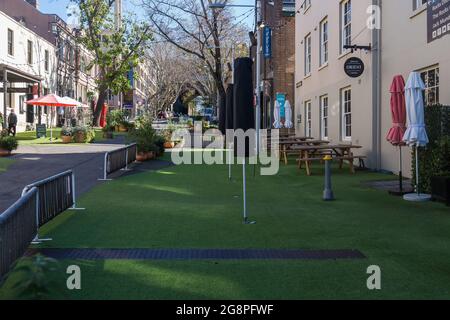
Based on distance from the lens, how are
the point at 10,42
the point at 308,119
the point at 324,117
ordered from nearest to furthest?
the point at 324,117
the point at 308,119
the point at 10,42

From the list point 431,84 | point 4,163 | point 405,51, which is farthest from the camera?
point 4,163

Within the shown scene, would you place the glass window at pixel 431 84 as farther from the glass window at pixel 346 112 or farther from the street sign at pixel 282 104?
the street sign at pixel 282 104

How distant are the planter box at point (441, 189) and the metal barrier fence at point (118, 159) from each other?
793 cm

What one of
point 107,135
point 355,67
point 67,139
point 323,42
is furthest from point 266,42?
point 355,67

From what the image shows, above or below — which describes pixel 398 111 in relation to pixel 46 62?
below

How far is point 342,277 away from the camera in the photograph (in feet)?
17.4

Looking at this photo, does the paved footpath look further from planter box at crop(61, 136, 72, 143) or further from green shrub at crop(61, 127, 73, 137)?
green shrub at crop(61, 127, 73, 137)

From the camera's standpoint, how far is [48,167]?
16438 millimetres

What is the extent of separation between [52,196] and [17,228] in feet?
7.71

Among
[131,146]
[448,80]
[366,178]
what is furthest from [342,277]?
[131,146]

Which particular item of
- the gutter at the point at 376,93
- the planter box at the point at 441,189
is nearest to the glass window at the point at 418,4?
the gutter at the point at 376,93

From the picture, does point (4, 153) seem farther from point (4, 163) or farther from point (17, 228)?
point (17, 228)

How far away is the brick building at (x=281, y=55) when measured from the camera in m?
31.8

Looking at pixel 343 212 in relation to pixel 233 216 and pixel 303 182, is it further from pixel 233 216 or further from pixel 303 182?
pixel 303 182
